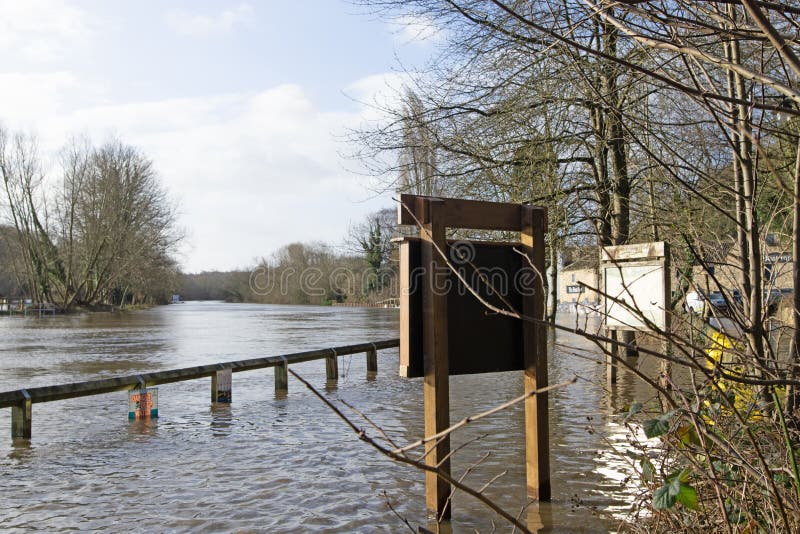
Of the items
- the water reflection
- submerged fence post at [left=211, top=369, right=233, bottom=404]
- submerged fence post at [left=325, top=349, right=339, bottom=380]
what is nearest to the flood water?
the water reflection

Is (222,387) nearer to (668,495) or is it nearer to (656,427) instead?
(656,427)

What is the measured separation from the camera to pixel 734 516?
3.24 meters

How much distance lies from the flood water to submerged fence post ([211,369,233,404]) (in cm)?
19

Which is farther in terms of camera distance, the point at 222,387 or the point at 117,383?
the point at 222,387

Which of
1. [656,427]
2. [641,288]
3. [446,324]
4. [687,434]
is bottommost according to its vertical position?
[687,434]

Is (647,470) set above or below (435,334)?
below

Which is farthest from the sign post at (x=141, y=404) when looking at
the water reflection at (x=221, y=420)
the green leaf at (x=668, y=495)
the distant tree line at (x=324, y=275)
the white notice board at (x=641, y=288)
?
the distant tree line at (x=324, y=275)

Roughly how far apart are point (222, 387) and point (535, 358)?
23.1ft

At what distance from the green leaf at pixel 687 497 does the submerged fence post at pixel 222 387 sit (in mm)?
8958

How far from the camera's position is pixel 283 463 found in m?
7.14

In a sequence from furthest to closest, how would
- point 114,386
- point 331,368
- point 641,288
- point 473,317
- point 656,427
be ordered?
point 331,368 → point 641,288 → point 114,386 → point 473,317 → point 656,427

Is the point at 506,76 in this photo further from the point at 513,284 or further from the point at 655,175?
the point at 513,284

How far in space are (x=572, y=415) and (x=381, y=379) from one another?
18.0ft

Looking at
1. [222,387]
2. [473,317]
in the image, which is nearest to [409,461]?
[473,317]
